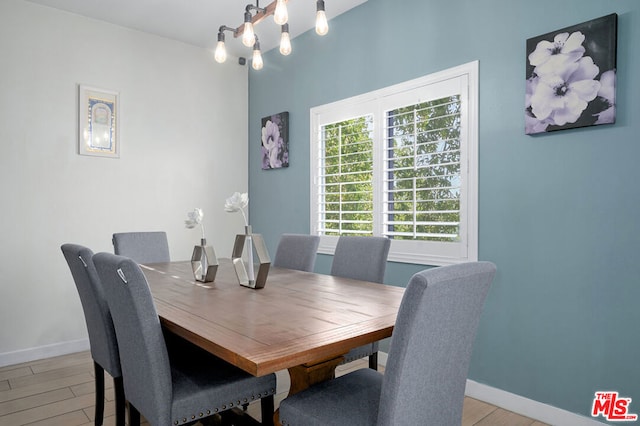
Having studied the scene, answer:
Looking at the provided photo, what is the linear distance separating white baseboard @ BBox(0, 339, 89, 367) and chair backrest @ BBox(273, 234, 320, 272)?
74.2 inches

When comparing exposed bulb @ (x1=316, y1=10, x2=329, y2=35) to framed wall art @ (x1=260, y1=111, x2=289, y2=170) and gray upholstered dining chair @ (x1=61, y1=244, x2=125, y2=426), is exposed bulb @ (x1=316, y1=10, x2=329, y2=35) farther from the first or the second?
framed wall art @ (x1=260, y1=111, x2=289, y2=170)

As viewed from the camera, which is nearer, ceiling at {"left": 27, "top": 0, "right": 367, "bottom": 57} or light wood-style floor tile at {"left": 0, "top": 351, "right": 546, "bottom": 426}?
light wood-style floor tile at {"left": 0, "top": 351, "right": 546, "bottom": 426}

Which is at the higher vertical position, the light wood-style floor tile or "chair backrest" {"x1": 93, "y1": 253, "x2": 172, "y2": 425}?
"chair backrest" {"x1": 93, "y1": 253, "x2": 172, "y2": 425}

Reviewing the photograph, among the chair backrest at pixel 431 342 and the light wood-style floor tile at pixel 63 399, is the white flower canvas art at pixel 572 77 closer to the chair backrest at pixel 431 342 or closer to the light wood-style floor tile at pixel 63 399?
the chair backrest at pixel 431 342

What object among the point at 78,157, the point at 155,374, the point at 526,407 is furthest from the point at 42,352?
the point at 526,407

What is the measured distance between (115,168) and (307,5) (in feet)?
7.03

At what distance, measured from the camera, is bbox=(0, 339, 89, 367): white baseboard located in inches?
122

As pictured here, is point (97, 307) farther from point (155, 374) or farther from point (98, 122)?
point (98, 122)

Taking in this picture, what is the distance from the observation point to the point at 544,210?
223cm

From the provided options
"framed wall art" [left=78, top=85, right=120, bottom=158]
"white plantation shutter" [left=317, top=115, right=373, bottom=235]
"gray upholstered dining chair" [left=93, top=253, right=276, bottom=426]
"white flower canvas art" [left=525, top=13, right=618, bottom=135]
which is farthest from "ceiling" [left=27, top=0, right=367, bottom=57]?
"gray upholstered dining chair" [left=93, top=253, right=276, bottom=426]

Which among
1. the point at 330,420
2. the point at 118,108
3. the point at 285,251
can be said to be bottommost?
the point at 330,420

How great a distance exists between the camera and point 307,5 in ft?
10.8

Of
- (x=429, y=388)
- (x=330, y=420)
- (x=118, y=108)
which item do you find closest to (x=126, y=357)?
(x=330, y=420)

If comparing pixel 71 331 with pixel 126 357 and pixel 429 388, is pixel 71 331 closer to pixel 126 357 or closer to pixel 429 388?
pixel 126 357
